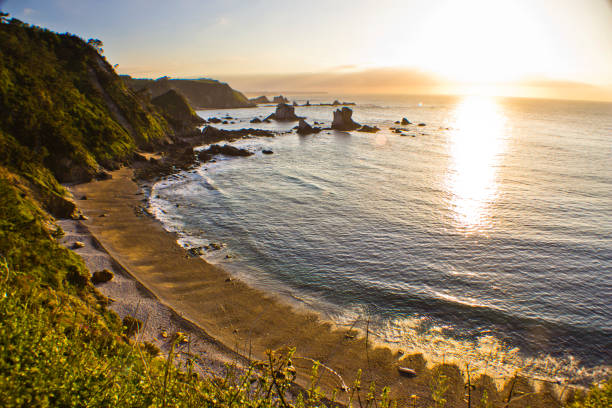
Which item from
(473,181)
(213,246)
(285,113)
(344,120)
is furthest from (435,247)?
(285,113)

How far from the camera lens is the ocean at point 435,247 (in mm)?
16703

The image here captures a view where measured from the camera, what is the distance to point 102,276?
17.4 meters

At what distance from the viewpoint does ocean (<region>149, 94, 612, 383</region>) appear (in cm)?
1670

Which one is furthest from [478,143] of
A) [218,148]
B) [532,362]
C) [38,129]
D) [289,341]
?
[38,129]

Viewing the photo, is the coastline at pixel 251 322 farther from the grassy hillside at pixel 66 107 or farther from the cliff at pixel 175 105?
the cliff at pixel 175 105

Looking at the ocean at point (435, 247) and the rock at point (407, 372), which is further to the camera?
the ocean at point (435, 247)

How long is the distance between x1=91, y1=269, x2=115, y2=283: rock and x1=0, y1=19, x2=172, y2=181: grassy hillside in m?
13.3

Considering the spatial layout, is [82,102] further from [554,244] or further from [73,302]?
[554,244]

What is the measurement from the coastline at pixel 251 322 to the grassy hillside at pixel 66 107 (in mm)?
11814

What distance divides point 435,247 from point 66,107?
170 feet

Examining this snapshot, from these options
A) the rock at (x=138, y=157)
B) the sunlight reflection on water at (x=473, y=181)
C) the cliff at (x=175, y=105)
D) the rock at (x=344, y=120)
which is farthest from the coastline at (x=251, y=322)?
the rock at (x=344, y=120)

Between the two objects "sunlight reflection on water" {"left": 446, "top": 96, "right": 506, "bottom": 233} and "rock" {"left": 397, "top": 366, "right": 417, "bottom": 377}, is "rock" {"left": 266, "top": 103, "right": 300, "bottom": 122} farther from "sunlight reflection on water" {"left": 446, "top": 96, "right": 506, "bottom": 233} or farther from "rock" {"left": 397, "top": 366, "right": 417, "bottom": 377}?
"rock" {"left": 397, "top": 366, "right": 417, "bottom": 377}

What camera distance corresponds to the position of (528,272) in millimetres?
22516

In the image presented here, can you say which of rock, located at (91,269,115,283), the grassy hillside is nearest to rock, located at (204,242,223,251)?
rock, located at (91,269,115,283)
